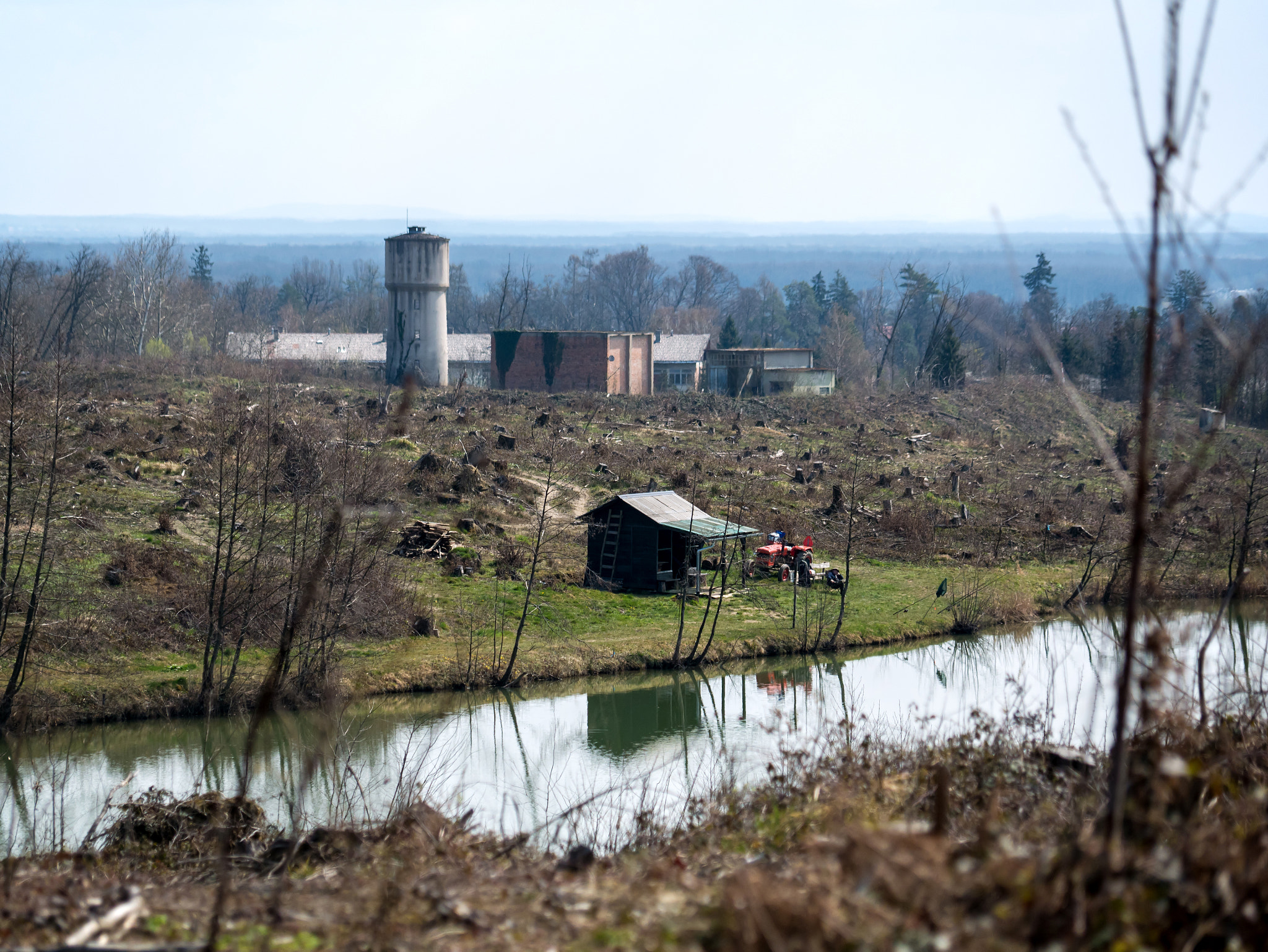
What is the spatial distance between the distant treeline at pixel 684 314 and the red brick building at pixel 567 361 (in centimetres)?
1166

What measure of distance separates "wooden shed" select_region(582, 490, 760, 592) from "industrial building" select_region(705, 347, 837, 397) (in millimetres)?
38288

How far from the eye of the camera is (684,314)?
122 m

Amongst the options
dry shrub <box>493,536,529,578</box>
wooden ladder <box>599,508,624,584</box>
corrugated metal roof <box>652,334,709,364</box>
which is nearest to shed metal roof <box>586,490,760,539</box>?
wooden ladder <box>599,508,624,584</box>

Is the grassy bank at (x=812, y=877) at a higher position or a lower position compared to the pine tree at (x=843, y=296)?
lower

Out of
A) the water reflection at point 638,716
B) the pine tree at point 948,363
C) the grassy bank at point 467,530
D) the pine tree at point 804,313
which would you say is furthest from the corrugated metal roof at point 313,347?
the pine tree at point 804,313

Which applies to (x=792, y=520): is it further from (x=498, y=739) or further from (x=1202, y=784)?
(x=1202, y=784)

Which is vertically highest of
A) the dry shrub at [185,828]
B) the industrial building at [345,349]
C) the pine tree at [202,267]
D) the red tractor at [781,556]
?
the pine tree at [202,267]

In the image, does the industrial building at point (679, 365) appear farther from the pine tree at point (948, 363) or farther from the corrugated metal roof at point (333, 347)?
the pine tree at point (948, 363)

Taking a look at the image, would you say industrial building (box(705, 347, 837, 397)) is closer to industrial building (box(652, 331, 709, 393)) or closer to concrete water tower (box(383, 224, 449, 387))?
industrial building (box(652, 331, 709, 393))

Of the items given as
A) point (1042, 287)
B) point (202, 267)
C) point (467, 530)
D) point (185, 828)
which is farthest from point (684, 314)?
point (185, 828)

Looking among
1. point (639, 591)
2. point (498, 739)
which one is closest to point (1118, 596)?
point (639, 591)

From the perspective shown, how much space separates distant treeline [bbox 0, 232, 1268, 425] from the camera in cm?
7525

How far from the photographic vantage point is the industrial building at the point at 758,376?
71.0 m

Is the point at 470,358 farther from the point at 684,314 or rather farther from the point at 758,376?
the point at 684,314
